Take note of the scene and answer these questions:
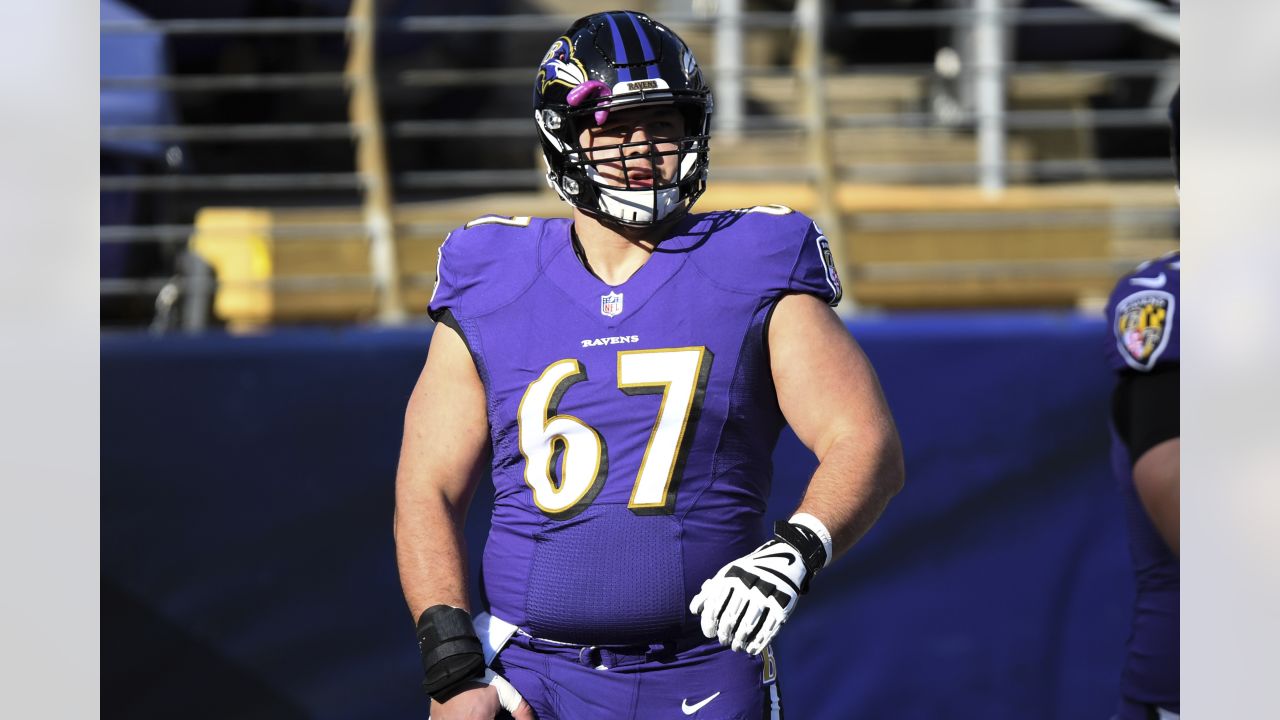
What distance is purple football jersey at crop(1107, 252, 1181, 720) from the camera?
9.45ft

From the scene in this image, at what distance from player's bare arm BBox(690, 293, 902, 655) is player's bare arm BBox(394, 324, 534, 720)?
0.50 meters

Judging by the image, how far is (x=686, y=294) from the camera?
91.7 inches

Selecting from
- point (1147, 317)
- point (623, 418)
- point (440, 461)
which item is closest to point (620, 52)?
point (623, 418)

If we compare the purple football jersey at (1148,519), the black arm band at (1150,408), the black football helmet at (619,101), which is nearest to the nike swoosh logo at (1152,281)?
the purple football jersey at (1148,519)

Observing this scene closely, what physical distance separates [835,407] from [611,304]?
428 millimetres

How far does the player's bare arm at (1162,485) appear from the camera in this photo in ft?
9.30

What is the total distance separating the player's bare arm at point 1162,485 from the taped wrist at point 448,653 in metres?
1.51

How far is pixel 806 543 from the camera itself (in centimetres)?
211

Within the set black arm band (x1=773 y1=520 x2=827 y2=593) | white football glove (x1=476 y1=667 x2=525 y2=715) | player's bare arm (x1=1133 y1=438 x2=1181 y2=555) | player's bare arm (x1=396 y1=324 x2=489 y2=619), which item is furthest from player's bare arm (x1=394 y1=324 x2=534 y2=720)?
player's bare arm (x1=1133 y1=438 x2=1181 y2=555)

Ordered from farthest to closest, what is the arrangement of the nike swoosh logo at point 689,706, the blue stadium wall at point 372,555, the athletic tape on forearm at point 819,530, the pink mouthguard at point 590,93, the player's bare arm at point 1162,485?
the blue stadium wall at point 372,555
the player's bare arm at point 1162,485
the pink mouthguard at point 590,93
the nike swoosh logo at point 689,706
the athletic tape on forearm at point 819,530

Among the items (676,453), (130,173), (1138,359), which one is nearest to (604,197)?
(676,453)

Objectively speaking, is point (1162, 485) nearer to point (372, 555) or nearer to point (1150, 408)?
point (1150, 408)

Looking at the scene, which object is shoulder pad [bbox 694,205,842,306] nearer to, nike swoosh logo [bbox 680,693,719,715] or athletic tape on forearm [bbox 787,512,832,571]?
athletic tape on forearm [bbox 787,512,832,571]

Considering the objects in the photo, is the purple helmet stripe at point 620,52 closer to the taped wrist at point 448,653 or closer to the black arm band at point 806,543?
the black arm band at point 806,543
